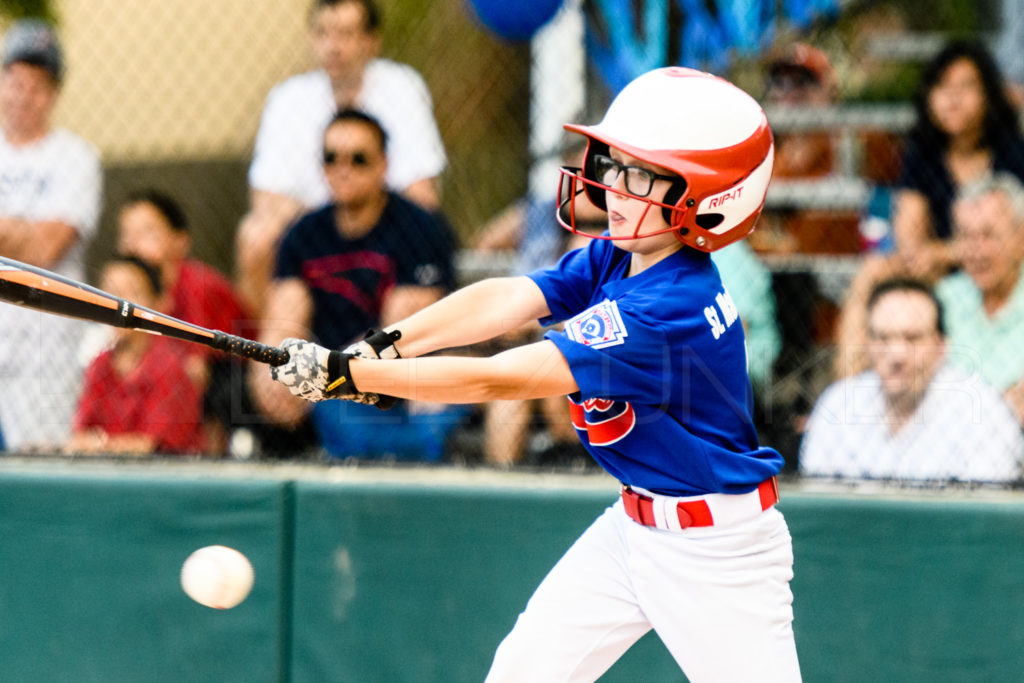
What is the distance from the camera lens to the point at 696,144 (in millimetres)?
2082

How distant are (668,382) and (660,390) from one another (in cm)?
2

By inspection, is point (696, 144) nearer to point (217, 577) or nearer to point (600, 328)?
point (600, 328)

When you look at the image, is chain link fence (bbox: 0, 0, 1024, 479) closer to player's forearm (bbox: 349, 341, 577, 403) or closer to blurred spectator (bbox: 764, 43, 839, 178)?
blurred spectator (bbox: 764, 43, 839, 178)

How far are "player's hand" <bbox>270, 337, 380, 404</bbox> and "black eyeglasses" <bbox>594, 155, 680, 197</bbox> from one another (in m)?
0.63

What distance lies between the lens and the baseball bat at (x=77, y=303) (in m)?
2.16

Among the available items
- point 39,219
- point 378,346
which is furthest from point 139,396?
point 378,346

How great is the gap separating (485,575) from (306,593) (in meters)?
0.49

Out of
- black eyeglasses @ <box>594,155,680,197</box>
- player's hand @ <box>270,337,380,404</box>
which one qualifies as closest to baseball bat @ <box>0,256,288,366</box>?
player's hand @ <box>270,337,380,404</box>

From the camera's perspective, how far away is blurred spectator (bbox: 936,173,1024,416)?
3.51m

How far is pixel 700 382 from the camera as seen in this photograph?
2.12 meters

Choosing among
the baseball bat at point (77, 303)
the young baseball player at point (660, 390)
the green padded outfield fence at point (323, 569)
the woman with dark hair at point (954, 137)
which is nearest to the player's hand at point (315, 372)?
the young baseball player at point (660, 390)

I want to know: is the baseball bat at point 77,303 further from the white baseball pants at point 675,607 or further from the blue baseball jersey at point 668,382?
the white baseball pants at point 675,607

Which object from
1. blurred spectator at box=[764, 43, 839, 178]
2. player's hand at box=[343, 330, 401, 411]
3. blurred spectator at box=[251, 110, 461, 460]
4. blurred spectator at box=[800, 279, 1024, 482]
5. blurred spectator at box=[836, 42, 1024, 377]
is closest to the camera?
player's hand at box=[343, 330, 401, 411]

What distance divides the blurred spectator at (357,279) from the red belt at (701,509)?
134cm
